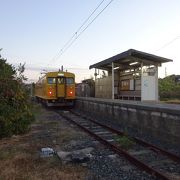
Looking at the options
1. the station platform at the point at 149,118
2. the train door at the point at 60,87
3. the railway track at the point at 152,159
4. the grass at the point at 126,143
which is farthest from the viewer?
the train door at the point at 60,87

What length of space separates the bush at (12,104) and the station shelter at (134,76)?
10.1 m

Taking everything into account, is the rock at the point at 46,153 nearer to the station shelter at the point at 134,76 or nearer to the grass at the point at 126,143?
the grass at the point at 126,143

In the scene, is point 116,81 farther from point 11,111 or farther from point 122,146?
point 122,146

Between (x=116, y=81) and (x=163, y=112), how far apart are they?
19.5m

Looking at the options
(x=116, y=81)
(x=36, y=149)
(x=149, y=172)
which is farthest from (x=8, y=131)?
(x=116, y=81)

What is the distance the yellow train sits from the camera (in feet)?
93.5

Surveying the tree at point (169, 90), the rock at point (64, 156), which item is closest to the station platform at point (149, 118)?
the rock at point (64, 156)

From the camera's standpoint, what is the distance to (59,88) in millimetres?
28766

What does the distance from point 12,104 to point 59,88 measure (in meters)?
15.0

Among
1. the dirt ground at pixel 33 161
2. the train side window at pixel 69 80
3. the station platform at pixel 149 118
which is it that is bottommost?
→ the dirt ground at pixel 33 161

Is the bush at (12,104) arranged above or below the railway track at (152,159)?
above

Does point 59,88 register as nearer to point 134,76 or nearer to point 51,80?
point 51,80

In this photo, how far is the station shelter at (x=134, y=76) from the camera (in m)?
23.9

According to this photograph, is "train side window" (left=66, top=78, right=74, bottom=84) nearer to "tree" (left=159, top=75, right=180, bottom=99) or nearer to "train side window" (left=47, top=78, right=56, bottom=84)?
"train side window" (left=47, top=78, right=56, bottom=84)
